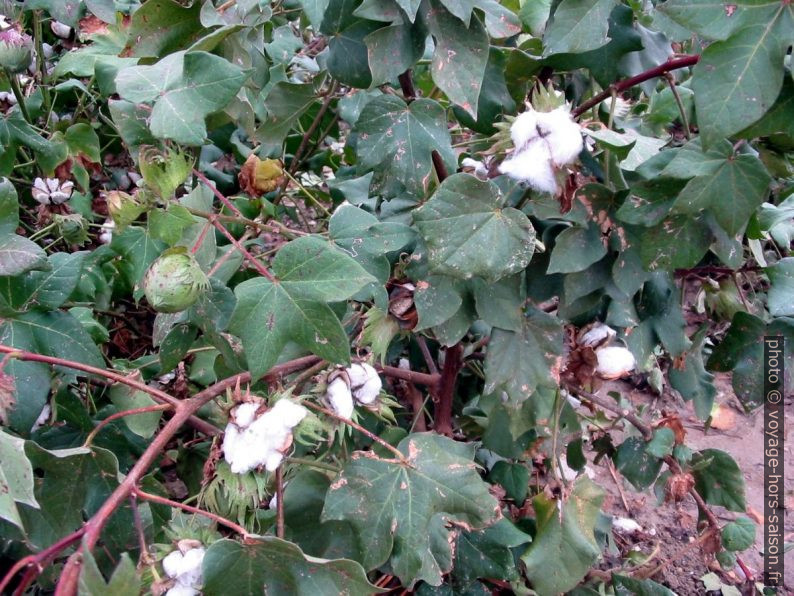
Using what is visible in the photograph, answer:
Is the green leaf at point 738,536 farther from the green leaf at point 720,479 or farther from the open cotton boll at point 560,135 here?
the open cotton boll at point 560,135

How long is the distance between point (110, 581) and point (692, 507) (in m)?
1.78

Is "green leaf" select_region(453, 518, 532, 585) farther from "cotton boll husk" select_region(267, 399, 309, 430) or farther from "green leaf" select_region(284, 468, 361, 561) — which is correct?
"cotton boll husk" select_region(267, 399, 309, 430)

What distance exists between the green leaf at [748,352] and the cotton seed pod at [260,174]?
32.2 inches

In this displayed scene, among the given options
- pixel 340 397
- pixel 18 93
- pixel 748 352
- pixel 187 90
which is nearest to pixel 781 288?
pixel 748 352

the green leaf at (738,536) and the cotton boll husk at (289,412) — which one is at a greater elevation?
the cotton boll husk at (289,412)

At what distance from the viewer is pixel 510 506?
4.91 feet

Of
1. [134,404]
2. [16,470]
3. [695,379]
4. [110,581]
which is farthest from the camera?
[695,379]

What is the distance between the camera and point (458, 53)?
90 cm

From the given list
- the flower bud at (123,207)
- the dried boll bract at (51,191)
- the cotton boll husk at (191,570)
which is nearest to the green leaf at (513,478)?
the cotton boll husk at (191,570)

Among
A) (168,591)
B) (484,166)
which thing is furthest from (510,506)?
(168,591)

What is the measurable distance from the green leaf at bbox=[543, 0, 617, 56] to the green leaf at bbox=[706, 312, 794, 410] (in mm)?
515

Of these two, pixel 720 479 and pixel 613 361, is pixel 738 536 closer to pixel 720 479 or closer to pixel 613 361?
pixel 720 479

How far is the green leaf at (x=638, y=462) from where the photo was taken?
1.25 metres

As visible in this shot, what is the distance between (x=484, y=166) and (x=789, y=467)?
5.51ft
